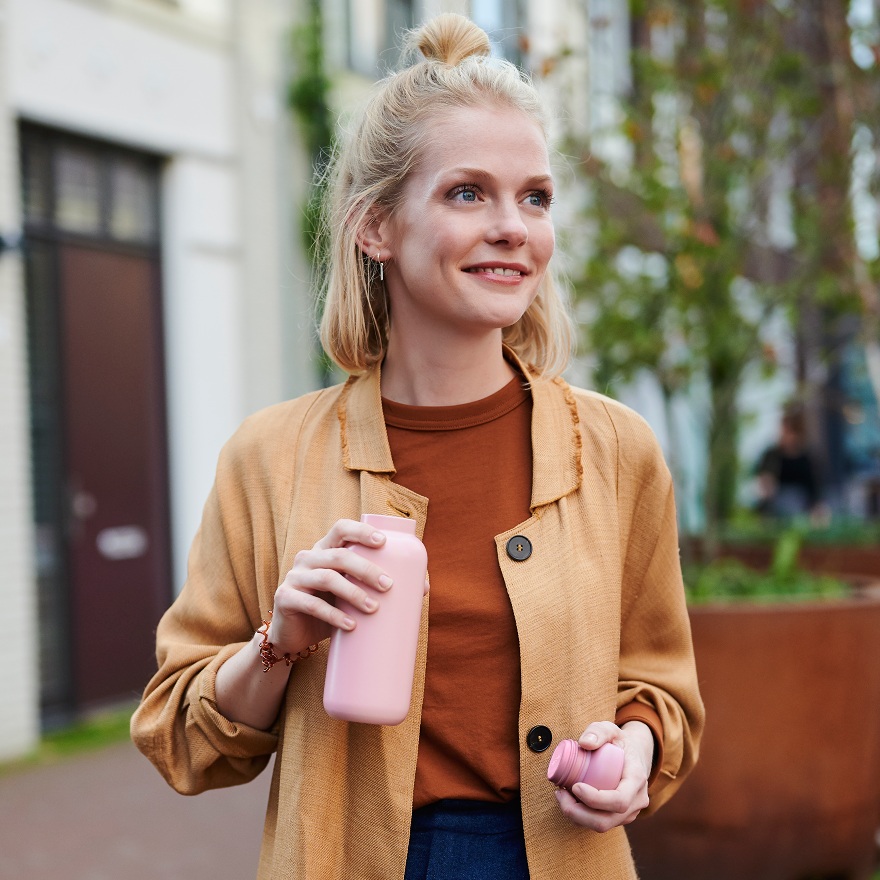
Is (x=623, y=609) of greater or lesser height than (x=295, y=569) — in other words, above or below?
below

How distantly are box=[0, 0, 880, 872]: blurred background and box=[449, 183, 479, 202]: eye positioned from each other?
3017 mm

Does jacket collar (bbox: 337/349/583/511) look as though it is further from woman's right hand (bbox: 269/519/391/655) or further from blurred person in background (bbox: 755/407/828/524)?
blurred person in background (bbox: 755/407/828/524)

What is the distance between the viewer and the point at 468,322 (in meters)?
1.67

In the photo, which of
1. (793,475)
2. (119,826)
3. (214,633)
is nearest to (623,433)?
(214,633)

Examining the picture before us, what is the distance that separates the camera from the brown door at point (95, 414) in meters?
6.29

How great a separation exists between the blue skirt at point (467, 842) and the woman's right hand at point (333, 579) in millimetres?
352

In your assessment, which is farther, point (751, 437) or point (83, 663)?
point (751, 437)

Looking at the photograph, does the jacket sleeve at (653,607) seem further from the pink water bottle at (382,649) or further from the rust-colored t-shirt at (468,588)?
the pink water bottle at (382,649)

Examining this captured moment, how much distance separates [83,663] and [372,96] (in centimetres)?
528

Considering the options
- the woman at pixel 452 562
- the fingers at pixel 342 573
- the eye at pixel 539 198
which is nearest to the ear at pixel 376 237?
the woman at pixel 452 562

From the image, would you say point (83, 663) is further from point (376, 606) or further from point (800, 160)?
point (376, 606)

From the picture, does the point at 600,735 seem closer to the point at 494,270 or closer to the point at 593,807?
the point at 593,807

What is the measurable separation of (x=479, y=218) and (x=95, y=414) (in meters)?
5.30

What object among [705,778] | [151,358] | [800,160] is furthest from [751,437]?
[705,778]
